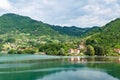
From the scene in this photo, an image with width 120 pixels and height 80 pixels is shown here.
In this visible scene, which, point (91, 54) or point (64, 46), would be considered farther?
point (64, 46)

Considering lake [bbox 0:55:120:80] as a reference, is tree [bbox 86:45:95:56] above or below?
above

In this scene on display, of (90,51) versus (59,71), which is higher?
(90,51)

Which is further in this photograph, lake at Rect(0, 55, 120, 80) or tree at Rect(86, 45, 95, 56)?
tree at Rect(86, 45, 95, 56)

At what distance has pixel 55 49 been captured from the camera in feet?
593

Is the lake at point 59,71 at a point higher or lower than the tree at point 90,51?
lower

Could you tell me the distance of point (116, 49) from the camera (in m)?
168

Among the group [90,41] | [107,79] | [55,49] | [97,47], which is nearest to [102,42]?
[90,41]

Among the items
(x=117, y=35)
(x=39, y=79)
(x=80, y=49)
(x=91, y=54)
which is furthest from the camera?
(x=117, y=35)

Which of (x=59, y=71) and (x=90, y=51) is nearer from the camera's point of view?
(x=59, y=71)

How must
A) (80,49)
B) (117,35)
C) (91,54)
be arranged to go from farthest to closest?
(117,35), (80,49), (91,54)

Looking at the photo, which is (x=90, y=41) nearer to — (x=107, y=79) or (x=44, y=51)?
(x=44, y=51)

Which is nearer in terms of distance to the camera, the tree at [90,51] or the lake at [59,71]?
the lake at [59,71]

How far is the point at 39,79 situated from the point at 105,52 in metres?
113

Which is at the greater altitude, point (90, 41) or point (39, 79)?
point (90, 41)
